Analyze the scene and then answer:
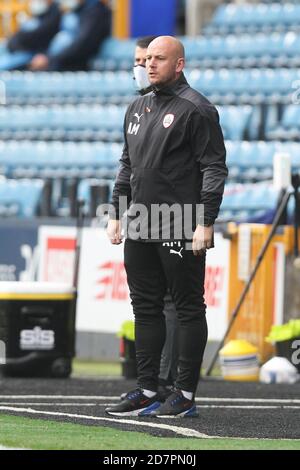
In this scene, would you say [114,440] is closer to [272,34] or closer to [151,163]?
[151,163]

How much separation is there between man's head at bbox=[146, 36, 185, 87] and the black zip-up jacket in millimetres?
63

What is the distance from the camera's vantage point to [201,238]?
281 inches

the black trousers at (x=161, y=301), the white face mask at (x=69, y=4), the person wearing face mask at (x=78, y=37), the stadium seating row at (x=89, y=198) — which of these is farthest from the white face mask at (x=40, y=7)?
the black trousers at (x=161, y=301)

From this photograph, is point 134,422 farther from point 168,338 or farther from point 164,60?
point 164,60

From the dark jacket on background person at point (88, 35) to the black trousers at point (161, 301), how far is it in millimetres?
13866

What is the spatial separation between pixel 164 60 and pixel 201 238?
94 centimetres

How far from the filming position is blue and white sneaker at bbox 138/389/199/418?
24.0ft

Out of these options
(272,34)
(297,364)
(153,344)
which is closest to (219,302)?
(297,364)

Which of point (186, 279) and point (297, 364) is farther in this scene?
point (297, 364)

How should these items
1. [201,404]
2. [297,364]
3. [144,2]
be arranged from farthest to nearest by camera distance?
[144,2] → [297,364] → [201,404]

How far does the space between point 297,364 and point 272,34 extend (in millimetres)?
8331

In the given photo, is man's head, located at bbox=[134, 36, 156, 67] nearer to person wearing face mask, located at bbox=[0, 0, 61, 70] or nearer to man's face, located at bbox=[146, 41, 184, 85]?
man's face, located at bbox=[146, 41, 184, 85]

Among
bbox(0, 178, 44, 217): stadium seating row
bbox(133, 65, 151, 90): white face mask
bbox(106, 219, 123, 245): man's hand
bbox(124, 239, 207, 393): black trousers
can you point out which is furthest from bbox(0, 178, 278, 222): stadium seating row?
bbox(124, 239, 207, 393): black trousers
